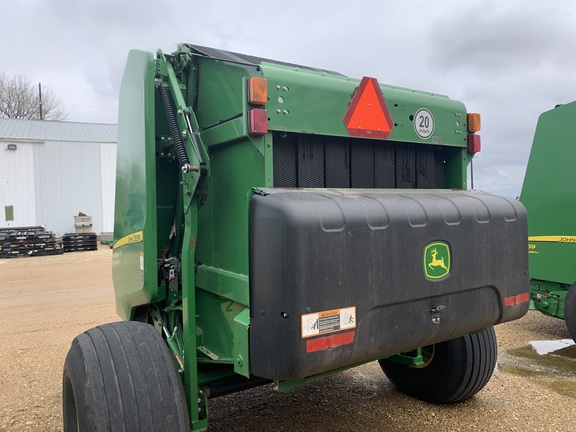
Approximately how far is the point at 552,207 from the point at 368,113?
385 cm

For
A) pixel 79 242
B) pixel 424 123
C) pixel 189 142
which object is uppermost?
pixel 424 123

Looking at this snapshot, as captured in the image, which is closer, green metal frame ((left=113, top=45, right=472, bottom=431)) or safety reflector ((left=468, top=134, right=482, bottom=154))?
green metal frame ((left=113, top=45, right=472, bottom=431))

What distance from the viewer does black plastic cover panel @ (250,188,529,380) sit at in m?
1.91

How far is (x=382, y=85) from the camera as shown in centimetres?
266

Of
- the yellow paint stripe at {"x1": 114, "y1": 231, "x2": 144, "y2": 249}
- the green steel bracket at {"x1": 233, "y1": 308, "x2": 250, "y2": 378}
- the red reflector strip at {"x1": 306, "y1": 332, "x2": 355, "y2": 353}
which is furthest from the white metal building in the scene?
the red reflector strip at {"x1": 306, "y1": 332, "x2": 355, "y2": 353}

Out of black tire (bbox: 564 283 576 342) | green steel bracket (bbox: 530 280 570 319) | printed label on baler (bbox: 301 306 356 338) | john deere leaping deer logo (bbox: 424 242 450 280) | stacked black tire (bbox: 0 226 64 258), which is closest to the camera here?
printed label on baler (bbox: 301 306 356 338)

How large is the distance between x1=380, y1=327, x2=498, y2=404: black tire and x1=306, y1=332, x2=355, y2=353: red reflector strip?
1662 mm

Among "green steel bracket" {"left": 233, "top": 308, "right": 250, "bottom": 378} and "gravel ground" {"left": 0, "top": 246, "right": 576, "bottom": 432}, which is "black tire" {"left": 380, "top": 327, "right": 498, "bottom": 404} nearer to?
Answer: "gravel ground" {"left": 0, "top": 246, "right": 576, "bottom": 432}

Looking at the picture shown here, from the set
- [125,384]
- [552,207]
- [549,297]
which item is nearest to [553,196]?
[552,207]

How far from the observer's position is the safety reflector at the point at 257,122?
7.03 feet

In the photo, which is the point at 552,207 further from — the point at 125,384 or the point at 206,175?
the point at 125,384

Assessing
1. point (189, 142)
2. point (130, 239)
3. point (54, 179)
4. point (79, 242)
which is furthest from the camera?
point (54, 179)

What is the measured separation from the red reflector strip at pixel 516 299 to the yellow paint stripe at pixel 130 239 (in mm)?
1954

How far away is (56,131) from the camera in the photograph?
21047 mm
